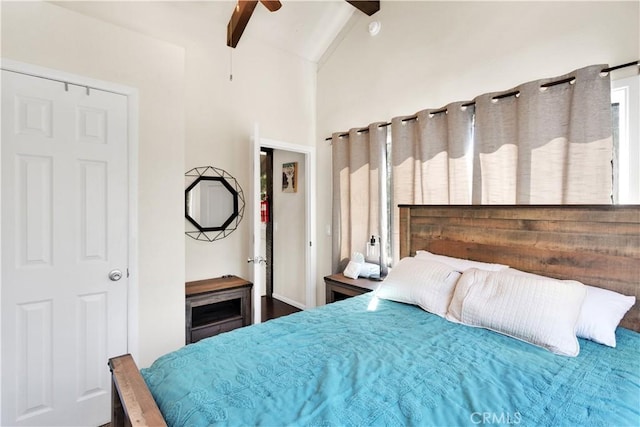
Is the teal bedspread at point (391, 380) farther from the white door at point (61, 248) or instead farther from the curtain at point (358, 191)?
the curtain at point (358, 191)

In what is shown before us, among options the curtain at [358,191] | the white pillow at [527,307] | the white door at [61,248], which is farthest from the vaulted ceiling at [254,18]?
the white pillow at [527,307]

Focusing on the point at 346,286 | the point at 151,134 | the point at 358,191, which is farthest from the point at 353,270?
the point at 151,134

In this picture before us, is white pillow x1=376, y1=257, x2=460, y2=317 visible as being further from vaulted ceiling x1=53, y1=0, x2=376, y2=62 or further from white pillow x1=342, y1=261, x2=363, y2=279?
vaulted ceiling x1=53, y1=0, x2=376, y2=62

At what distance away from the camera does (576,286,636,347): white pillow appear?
1429 mm

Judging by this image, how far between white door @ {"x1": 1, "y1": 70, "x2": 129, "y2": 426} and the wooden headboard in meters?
2.36

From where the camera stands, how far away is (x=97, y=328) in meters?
1.93

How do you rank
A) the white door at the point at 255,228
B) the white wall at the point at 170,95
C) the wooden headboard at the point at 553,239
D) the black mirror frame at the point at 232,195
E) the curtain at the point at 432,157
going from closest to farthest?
the wooden headboard at the point at 553,239, the white wall at the point at 170,95, the curtain at the point at 432,157, the white door at the point at 255,228, the black mirror frame at the point at 232,195

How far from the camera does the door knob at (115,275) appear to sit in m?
1.96

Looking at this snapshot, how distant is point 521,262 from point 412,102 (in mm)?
1635

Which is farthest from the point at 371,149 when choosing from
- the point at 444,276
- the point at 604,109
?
the point at 604,109

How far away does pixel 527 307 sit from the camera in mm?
1492

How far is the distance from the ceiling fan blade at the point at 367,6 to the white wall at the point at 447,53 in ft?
0.18

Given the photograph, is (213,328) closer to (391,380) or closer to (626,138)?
(391,380)

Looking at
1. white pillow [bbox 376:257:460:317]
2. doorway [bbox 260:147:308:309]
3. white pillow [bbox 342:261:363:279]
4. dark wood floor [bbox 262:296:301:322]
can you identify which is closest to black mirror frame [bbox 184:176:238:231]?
doorway [bbox 260:147:308:309]
